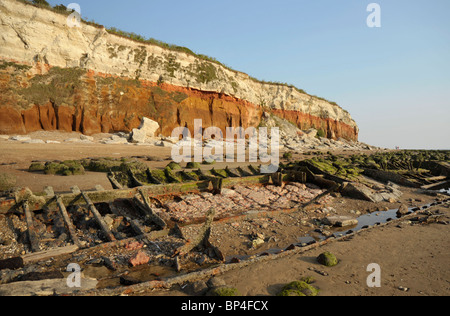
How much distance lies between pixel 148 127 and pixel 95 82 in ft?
25.9

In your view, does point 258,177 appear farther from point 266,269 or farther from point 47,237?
point 47,237

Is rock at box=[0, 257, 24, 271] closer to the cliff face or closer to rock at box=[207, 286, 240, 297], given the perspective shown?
rock at box=[207, 286, 240, 297]

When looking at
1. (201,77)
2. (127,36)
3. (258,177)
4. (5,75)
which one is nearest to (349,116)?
(201,77)

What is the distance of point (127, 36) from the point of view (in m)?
33.3

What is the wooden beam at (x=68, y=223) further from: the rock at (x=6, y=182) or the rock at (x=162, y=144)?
the rock at (x=162, y=144)

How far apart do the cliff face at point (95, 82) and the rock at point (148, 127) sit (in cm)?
176

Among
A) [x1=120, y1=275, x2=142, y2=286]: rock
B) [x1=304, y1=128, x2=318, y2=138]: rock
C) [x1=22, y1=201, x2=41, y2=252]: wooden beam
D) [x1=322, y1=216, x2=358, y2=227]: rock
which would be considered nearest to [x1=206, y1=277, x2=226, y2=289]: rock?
[x1=120, y1=275, x2=142, y2=286]: rock

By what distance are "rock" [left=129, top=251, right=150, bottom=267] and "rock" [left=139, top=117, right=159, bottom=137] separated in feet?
81.4

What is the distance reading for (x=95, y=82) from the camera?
2816cm

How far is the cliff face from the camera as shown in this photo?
24.1 m

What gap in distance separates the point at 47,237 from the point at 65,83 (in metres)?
26.6

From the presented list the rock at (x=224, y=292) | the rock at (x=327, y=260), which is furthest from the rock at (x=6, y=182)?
the rock at (x=327, y=260)

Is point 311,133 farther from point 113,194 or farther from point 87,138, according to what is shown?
point 113,194
